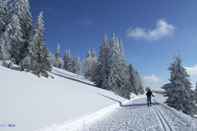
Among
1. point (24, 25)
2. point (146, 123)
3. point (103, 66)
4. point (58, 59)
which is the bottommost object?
point (146, 123)

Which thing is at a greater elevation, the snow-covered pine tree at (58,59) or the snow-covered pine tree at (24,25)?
the snow-covered pine tree at (58,59)

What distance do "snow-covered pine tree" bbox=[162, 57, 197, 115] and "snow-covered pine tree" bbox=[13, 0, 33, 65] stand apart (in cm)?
2436

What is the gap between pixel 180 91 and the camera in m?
37.8

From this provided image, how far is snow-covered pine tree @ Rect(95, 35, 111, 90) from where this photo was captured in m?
54.2

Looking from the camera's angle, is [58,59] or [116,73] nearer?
[116,73]

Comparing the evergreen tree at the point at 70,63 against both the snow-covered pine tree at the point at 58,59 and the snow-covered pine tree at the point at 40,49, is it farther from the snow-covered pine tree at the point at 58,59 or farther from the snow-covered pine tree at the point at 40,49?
the snow-covered pine tree at the point at 40,49

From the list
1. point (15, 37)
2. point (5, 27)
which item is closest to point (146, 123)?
point (15, 37)

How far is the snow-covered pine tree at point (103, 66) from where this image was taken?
54.2m

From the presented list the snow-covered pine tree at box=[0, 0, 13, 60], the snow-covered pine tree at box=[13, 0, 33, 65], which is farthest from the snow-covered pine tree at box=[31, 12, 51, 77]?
the snow-covered pine tree at box=[0, 0, 13, 60]

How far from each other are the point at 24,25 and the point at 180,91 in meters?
27.9

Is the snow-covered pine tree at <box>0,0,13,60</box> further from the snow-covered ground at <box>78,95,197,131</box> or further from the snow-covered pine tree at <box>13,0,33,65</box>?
the snow-covered ground at <box>78,95,197,131</box>

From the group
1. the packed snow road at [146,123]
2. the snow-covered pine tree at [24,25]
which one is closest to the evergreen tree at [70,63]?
the snow-covered pine tree at [24,25]

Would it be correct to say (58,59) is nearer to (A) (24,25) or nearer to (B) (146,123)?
(A) (24,25)

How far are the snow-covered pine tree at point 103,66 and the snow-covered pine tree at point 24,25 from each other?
75.8 ft
